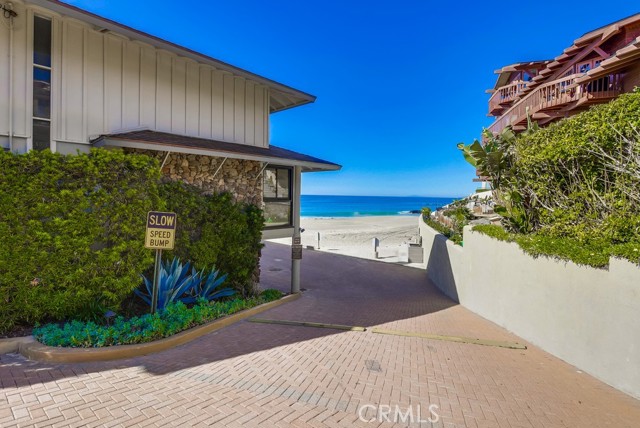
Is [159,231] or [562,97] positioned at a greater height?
[562,97]

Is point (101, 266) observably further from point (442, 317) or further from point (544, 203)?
point (544, 203)

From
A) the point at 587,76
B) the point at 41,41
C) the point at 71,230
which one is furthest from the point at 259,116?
the point at 587,76

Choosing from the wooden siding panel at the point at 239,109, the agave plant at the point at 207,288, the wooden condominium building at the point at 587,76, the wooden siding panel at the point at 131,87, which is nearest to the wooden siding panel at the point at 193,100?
the wooden siding panel at the point at 239,109

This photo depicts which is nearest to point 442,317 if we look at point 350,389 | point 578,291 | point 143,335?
point 578,291

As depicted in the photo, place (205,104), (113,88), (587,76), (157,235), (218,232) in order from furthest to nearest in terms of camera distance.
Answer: (587,76), (205,104), (218,232), (113,88), (157,235)

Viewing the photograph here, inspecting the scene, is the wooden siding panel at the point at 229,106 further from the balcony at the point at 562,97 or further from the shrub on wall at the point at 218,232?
the balcony at the point at 562,97

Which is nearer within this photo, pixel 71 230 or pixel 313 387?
pixel 313 387

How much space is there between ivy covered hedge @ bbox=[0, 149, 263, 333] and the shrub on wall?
0.60m

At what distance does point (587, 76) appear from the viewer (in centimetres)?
1365

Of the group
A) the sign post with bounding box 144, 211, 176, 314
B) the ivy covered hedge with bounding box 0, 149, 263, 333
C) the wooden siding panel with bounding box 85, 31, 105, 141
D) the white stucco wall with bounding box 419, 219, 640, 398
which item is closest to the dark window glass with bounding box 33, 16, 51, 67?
the wooden siding panel with bounding box 85, 31, 105, 141

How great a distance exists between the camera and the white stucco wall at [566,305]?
4512 mm

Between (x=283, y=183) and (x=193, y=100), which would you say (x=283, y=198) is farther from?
(x=193, y=100)

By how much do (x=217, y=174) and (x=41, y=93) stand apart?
386 cm

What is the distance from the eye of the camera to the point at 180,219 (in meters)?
7.46
